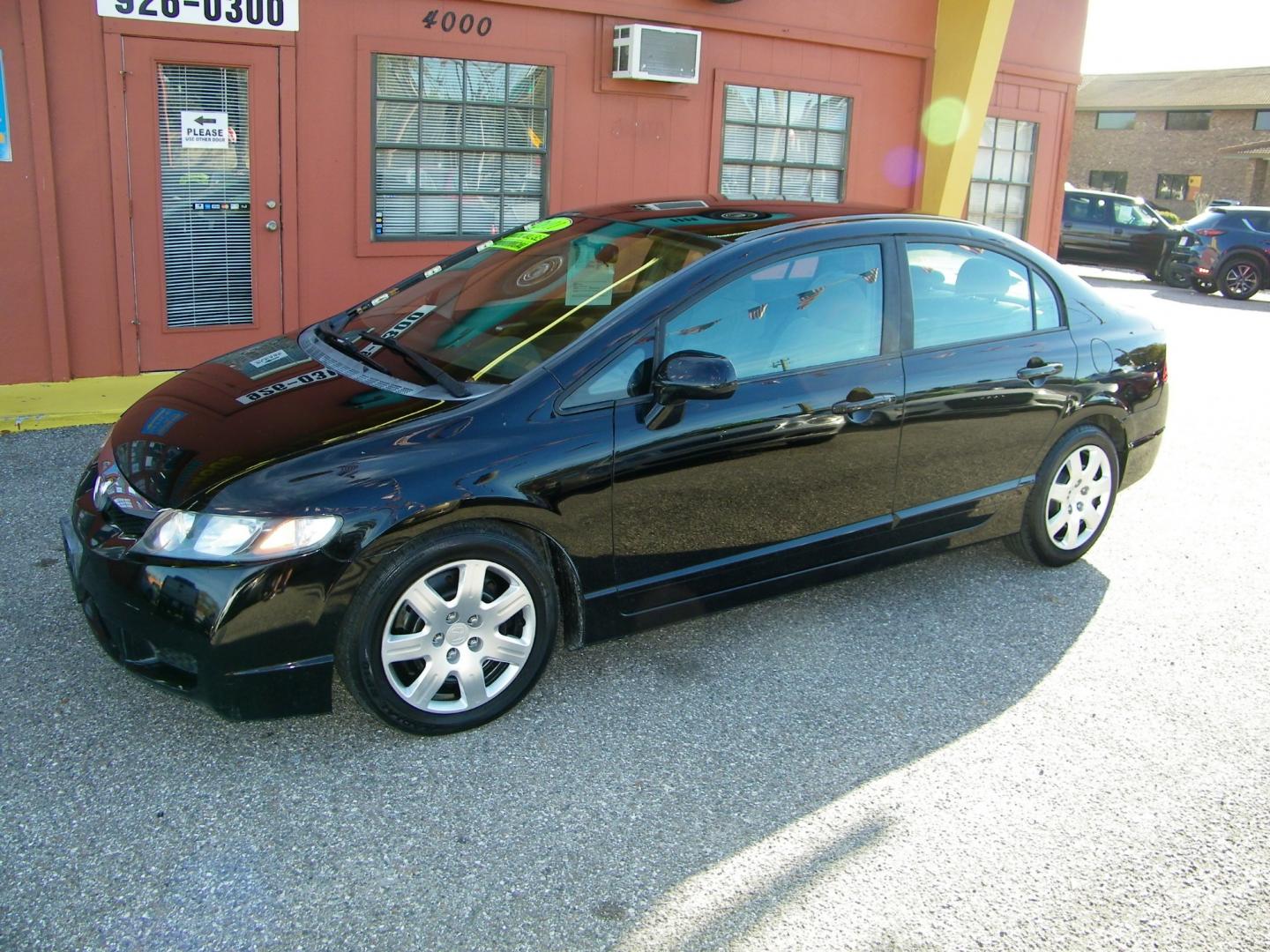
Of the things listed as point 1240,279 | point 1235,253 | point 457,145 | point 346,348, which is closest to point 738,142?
point 457,145

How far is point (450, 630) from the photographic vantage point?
11.8 ft

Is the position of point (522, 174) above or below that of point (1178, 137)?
below

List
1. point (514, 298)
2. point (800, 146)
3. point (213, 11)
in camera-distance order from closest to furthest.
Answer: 1. point (514, 298)
2. point (213, 11)
3. point (800, 146)

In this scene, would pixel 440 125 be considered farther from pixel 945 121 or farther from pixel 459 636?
pixel 459 636

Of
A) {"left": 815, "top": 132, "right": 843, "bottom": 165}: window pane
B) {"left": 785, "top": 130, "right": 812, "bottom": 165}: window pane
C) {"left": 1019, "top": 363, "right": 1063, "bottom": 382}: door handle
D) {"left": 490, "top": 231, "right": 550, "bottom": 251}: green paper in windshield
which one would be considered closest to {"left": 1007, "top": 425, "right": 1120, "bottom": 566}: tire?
{"left": 1019, "top": 363, "right": 1063, "bottom": 382}: door handle

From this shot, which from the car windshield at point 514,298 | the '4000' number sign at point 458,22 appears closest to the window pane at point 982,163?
the '4000' number sign at point 458,22

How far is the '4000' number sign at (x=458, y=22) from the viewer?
8266mm

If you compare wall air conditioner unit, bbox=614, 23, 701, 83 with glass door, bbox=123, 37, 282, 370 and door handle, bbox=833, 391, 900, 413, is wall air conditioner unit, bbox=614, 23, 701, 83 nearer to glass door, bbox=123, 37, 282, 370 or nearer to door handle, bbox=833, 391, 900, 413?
glass door, bbox=123, 37, 282, 370

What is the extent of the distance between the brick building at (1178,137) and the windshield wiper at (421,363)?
151 feet

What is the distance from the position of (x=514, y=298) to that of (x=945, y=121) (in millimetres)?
7599

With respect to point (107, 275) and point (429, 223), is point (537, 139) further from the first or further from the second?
point (107, 275)

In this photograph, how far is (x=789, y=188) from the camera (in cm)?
1052

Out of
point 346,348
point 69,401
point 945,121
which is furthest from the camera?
point 945,121

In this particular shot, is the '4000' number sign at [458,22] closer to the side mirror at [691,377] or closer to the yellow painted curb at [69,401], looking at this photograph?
the yellow painted curb at [69,401]
